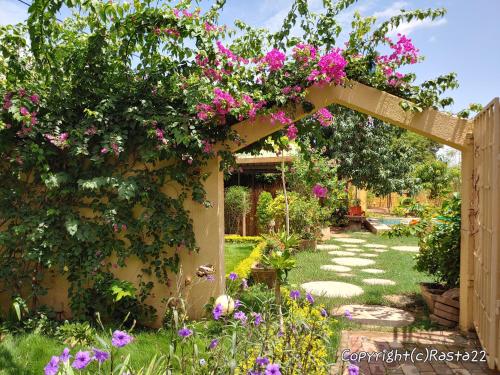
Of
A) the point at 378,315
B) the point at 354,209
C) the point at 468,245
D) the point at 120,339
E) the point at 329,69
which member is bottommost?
the point at 378,315

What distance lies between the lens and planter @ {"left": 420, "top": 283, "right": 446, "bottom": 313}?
17.9 feet

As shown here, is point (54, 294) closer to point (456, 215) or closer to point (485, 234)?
point (485, 234)

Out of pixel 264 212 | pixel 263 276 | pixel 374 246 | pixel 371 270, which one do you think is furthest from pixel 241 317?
pixel 374 246

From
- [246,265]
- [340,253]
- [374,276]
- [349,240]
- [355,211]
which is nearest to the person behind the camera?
[246,265]

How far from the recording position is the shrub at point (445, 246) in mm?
5375

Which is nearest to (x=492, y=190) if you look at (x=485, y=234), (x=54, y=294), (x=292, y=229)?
(x=485, y=234)

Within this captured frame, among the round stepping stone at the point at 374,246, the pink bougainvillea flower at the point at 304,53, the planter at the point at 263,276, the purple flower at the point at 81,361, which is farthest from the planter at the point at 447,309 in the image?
the round stepping stone at the point at 374,246

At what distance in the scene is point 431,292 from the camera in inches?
224

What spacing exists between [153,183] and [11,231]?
5.32 ft

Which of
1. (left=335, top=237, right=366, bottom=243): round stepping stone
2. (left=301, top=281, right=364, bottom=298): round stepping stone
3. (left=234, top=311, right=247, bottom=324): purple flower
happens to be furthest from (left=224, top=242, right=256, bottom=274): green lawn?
(left=234, top=311, right=247, bottom=324): purple flower

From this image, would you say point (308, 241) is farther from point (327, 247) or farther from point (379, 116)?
point (379, 116)

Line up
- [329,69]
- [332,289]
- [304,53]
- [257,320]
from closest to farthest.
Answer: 1. [257,320]
2. [329,69]
3. [304,53]
4. [332,289]

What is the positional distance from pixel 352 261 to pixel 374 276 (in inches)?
58.3

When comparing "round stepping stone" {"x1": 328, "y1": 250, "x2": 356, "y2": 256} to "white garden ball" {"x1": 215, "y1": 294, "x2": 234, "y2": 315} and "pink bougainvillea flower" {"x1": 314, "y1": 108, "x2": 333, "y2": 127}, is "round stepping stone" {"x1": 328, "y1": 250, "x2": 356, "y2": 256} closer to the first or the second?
"pink bougainvillea flower" {"x1": 314, "y1": 108, "x2": 333, "y2": 127}
